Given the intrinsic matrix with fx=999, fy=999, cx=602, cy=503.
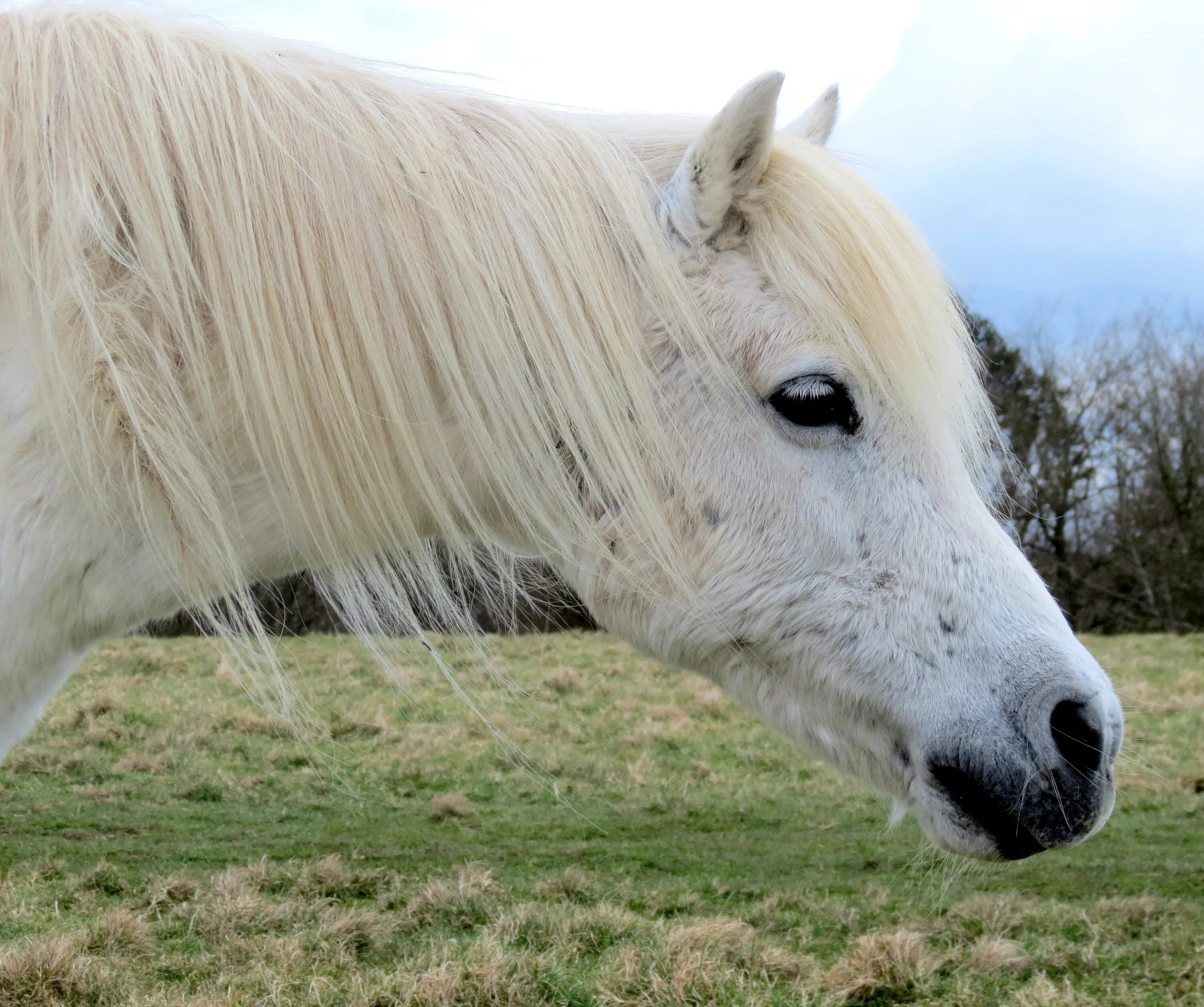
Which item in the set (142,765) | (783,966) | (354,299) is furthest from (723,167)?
(142,765)

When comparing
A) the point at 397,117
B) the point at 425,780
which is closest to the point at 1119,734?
the point at 397,117

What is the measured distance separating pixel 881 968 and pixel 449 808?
324 centimetres

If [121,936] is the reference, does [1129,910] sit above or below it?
above

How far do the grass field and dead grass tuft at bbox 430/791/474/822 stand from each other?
2 centimetres

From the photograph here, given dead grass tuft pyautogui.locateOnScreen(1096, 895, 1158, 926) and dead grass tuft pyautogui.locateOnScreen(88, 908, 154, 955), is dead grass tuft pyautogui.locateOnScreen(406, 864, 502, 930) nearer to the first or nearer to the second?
dead grass tuft pyautogui.locateOnScreen(88, 908, 154, 955)

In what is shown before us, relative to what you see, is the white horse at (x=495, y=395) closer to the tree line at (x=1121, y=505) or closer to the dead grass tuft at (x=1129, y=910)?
the dead grass tuft at (x=1129, y=910)

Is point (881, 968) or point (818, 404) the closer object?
point (818, 404)

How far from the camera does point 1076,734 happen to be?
1.72 m

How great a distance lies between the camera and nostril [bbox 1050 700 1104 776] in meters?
1.70

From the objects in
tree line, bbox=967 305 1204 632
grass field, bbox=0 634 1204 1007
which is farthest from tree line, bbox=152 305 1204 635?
grass field, bbox=0 634 1204 1007

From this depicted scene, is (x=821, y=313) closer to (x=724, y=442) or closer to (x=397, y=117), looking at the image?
(x=724, y=442)

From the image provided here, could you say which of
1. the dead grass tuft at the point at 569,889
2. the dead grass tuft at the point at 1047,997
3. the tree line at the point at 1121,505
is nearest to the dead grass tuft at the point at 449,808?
the dead grass tuft at the point at 569,889

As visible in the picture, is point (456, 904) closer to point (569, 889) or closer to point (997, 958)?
point (569, 889)

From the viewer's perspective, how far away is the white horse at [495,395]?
1.65 meters
